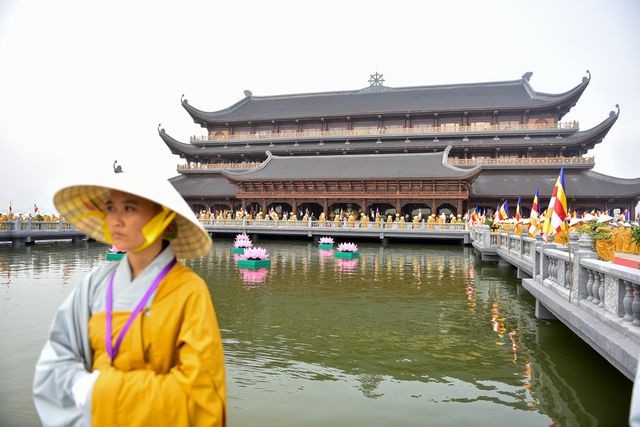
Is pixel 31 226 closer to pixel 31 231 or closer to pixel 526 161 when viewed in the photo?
pixel 31 231

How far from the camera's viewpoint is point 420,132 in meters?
43.4

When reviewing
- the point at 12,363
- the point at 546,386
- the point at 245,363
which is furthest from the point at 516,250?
the point at 12,363

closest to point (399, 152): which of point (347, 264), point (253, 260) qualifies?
point (347, 264)

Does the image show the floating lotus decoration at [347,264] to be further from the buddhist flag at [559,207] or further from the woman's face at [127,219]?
the woman's face at [127,219]

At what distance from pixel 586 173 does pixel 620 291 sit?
37450 mm

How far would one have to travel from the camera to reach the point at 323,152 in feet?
148

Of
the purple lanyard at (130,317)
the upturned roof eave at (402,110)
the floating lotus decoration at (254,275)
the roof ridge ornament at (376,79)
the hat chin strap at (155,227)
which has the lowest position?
the floating lotus decoration at (254,275)

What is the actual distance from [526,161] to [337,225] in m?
17.7

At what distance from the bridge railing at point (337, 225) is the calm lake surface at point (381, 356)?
16.6 m

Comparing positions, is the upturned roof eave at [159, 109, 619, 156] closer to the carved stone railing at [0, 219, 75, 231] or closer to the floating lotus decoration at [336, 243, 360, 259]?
the carved stone railing at [0, 219, 75, 231]

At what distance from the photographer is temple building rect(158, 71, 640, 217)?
36.3m

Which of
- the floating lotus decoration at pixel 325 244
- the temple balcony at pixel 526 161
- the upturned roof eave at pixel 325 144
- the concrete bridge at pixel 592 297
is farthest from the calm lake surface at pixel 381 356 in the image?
the upturned roof eave at pixel 325 144

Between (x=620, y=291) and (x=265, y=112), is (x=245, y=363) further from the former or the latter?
(x=265, y=112)

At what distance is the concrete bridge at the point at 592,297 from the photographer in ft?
16.7
